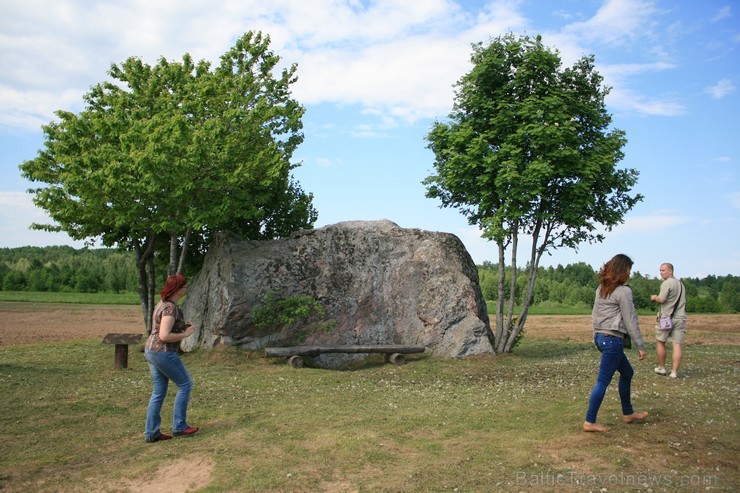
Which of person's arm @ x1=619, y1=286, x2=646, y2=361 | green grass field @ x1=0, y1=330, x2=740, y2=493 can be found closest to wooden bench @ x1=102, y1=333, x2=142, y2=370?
green grass field @ x1=0, y1=330, x2=740, y2=493

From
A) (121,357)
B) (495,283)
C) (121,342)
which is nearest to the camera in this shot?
(121,342)

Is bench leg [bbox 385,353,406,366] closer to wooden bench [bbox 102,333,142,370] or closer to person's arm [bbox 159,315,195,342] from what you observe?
wooden bench [bbox 102,333,142,370]

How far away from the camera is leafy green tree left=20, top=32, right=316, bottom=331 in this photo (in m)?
18.4

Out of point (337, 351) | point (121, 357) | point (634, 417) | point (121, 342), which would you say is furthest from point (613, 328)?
point (121, 357)

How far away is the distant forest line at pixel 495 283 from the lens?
193 feet

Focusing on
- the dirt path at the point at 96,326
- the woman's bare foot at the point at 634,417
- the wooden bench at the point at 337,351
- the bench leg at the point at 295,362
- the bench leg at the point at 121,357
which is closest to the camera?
the woman's bare foot at the point at 634,417

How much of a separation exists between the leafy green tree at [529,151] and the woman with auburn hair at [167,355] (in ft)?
43.6

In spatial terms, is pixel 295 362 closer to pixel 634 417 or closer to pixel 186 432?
pixel 186 432

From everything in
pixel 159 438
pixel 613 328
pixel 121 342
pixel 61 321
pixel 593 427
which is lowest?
pixel 159 438

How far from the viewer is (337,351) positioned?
18219 mm

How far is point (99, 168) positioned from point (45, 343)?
9553 millimetres

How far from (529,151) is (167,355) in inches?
599

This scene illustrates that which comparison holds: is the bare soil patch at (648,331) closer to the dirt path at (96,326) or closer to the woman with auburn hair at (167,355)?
the dirt path at (96,326)

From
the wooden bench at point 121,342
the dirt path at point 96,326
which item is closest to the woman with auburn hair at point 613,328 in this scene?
the wooden bench at point 121,342
